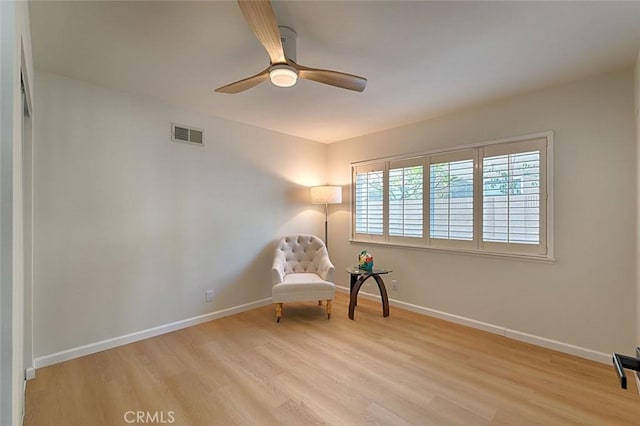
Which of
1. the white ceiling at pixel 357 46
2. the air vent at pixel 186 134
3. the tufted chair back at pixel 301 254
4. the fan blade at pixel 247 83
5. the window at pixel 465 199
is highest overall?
the white ceiling at pixel 357 46

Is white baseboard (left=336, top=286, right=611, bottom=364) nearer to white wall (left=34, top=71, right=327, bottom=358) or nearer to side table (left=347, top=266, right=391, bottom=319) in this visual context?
side table (left=347, top=266, right=391, bottom=319)

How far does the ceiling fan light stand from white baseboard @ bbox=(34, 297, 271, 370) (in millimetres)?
2755

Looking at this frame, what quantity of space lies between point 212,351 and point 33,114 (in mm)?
2478

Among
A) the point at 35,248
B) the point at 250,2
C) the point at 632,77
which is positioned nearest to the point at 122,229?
the point at 35,248

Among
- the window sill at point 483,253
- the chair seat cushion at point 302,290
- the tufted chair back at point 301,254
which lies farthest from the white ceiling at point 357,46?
the chair seat cushion at point 302,290

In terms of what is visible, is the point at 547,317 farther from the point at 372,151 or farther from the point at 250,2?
the point at 250,2

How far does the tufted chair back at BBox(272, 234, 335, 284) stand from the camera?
12.9ft

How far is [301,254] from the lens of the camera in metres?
4.15

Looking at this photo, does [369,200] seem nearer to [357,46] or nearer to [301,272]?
[301,272]

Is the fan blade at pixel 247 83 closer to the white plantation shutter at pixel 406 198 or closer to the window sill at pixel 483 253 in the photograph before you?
the white plantation shutter at pixel 406 198

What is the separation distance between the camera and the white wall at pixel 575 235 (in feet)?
7.94

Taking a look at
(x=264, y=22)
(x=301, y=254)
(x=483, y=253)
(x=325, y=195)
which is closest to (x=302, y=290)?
(x=301, y=254)

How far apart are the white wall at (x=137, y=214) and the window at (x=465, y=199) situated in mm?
1512

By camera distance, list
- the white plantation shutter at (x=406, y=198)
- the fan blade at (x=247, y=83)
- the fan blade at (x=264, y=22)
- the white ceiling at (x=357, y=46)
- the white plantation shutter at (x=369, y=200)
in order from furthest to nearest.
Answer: the white plantation shutter at (x=369, y=200)
the white plantation shutter at (x=406, y=198)
the fan blade at (x=247, y=83)
the white ceiling at (x=357, y=46)
the fan blade at (x=264, y=22)
